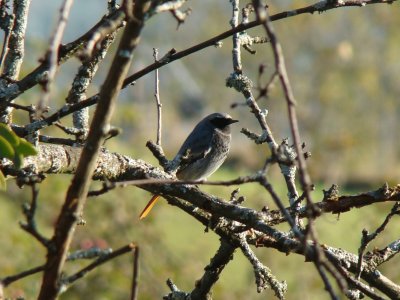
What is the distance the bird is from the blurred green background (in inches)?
20.1

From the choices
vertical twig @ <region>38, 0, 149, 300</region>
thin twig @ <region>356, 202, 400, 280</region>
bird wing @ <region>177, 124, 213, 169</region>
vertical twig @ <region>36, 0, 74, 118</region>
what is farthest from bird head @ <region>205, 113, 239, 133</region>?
vertical twig @ <region>36, 0, 74, 118</region>

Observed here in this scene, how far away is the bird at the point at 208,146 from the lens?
6504mm

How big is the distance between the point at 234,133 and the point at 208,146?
65.0 feet

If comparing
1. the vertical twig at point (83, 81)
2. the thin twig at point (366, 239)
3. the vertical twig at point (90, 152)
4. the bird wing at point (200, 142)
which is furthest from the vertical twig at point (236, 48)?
the bird wing at point (200, 142)

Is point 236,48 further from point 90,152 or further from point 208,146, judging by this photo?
point 208,146

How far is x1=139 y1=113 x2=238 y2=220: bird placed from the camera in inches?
256

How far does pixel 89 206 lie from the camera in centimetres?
853

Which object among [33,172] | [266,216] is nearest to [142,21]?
[33,172]

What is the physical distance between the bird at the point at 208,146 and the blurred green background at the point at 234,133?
1.68 feet

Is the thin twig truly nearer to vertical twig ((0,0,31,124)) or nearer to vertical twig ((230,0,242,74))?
vertical twig ((230,0,242,74))

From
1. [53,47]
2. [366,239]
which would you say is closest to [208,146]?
[366,239]

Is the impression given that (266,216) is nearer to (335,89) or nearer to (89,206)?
(89,206)

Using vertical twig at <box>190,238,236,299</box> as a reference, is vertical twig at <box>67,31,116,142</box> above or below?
above

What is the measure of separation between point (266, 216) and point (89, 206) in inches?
266
